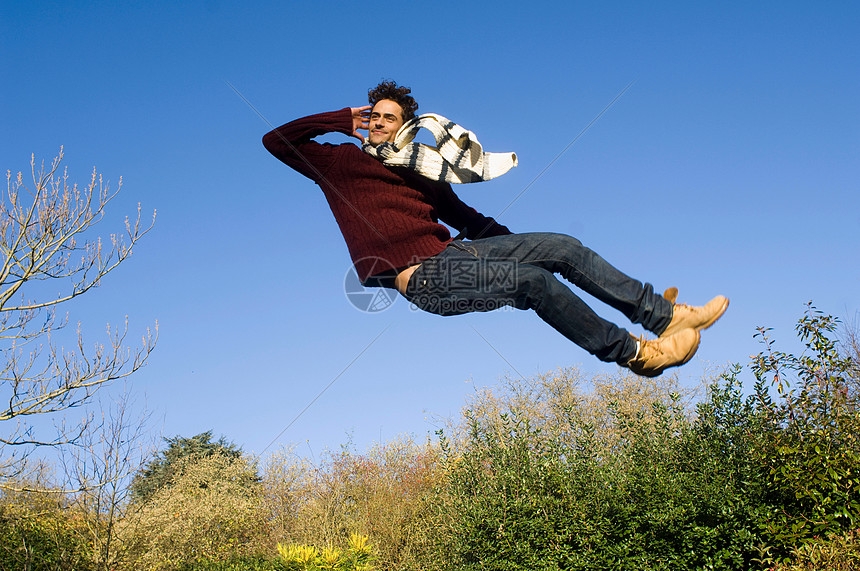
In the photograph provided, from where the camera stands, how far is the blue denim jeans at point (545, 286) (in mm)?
2982

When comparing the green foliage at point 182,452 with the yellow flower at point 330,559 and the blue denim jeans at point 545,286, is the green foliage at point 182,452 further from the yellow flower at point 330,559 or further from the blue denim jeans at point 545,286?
the blue denim jeans at point 545,286

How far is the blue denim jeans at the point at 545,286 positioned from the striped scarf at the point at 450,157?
1.14ft

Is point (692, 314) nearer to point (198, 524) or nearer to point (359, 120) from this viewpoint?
point (359, 120)

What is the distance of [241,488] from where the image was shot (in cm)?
1770

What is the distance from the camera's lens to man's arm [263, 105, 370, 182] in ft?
11.5

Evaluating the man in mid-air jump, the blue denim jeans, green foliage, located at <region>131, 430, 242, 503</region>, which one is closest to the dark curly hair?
the man in mid-air jump

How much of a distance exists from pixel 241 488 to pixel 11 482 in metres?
8.29

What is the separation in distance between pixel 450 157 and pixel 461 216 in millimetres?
508

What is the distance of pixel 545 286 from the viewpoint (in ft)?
9.73

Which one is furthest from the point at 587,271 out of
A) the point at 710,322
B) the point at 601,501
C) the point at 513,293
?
the point at 601,501

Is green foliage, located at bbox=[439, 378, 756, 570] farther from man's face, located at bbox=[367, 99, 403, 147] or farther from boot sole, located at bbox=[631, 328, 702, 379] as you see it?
man's face, located at bbox=[367, 99, 403, 147]

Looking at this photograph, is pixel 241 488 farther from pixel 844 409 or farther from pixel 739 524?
pixel 844 409

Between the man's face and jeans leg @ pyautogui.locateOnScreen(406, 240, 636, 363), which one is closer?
jeans leg @ pyautogui.locateOnScreen(406, 240, 636, 363)

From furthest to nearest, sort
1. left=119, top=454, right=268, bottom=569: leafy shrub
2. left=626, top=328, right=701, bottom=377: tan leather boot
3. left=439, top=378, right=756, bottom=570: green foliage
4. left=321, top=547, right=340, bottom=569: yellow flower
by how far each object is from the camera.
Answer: left=119, top=454, right=268, bottom=569: leafy shrub < left=321, top=547, right=340, bottom=569: yellow flower < left=439, top=378, right=756, bottom=570: green foliage < left=626, top=328, right=701, bottom=377: tan leather boot
